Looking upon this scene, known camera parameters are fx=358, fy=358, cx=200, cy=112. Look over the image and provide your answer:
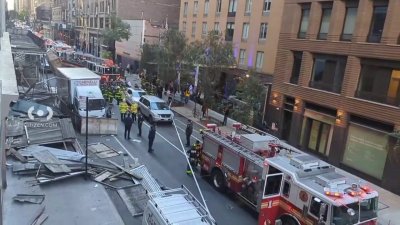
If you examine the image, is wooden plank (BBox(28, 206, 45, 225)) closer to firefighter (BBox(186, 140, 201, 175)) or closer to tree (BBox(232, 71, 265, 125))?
firefighter (BBox(186, 140, 201, 175))

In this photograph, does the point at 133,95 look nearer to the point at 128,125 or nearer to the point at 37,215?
the point at 128,125

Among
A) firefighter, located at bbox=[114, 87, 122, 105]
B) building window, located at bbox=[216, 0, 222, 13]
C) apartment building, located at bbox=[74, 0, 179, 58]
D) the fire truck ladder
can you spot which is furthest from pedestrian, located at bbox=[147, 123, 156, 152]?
apartment building, located at bbox=[74, 0, 179, 58]

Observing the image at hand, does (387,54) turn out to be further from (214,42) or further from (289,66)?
(214,42)

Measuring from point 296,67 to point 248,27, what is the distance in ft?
44.6

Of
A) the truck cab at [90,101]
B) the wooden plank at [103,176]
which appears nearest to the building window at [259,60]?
the truck cab at [90,101]

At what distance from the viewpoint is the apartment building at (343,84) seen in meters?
18.9

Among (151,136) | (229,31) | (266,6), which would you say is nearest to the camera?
(151,136)


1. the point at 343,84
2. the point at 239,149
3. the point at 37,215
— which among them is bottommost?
the point at 37,215

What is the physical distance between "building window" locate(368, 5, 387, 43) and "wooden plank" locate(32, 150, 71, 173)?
17270 mm

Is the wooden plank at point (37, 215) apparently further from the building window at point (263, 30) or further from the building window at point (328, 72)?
the building window at point (263, 30)

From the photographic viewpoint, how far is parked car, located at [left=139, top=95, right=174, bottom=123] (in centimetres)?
2611

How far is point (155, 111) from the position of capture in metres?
26.4

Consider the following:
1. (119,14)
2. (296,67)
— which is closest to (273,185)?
(296,67)

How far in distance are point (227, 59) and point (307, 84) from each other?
770 centimetres
